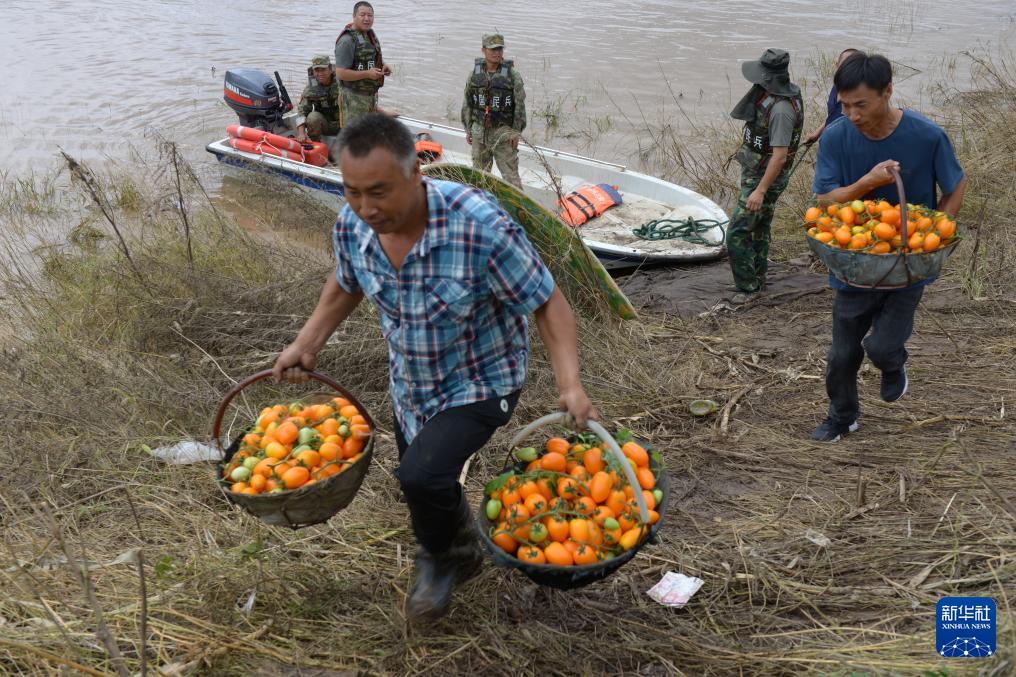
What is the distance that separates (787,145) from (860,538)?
3439mm

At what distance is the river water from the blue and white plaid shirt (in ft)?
30.7

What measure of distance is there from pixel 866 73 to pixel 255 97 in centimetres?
840

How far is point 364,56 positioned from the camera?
30.6 feet

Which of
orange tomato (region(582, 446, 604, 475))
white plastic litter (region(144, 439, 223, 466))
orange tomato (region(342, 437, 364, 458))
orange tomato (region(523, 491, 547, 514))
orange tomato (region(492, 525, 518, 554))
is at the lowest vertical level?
white plastic litter (region(144, 439, 223, 466))

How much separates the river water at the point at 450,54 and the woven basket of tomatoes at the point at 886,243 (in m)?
8.12

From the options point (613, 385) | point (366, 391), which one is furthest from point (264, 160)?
point (613, 385)

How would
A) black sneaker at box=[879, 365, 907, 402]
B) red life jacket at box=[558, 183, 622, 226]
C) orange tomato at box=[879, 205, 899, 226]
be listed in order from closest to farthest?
orange tomato at box=[879, 205, 899, 226], black sneaker at box=[879, 365, 907, 402], red life jacket at box=[558, 183, 622, 226]

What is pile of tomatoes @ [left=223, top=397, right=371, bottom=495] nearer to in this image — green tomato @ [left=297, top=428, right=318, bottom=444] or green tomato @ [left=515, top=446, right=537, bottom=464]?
green tomato @ [left=297, top=428, right=318, bottom=444]

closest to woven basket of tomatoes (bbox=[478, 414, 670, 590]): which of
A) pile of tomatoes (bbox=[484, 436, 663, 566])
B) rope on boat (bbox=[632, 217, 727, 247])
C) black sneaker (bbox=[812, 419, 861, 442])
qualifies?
pile of tomatoes (bbox=[484, 436, 663, 566])

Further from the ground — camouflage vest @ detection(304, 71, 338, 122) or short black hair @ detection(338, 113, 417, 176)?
short black hair @ detection(338, 113, 417, 176)

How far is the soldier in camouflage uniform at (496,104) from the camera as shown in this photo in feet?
28.0

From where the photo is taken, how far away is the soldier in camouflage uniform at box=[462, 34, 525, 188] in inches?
336

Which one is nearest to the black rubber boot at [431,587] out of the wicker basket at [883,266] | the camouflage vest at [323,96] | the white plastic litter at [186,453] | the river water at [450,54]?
the white plastic litter at [186,453]

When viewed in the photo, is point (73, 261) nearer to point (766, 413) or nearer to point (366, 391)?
Result: point (366, 391)
